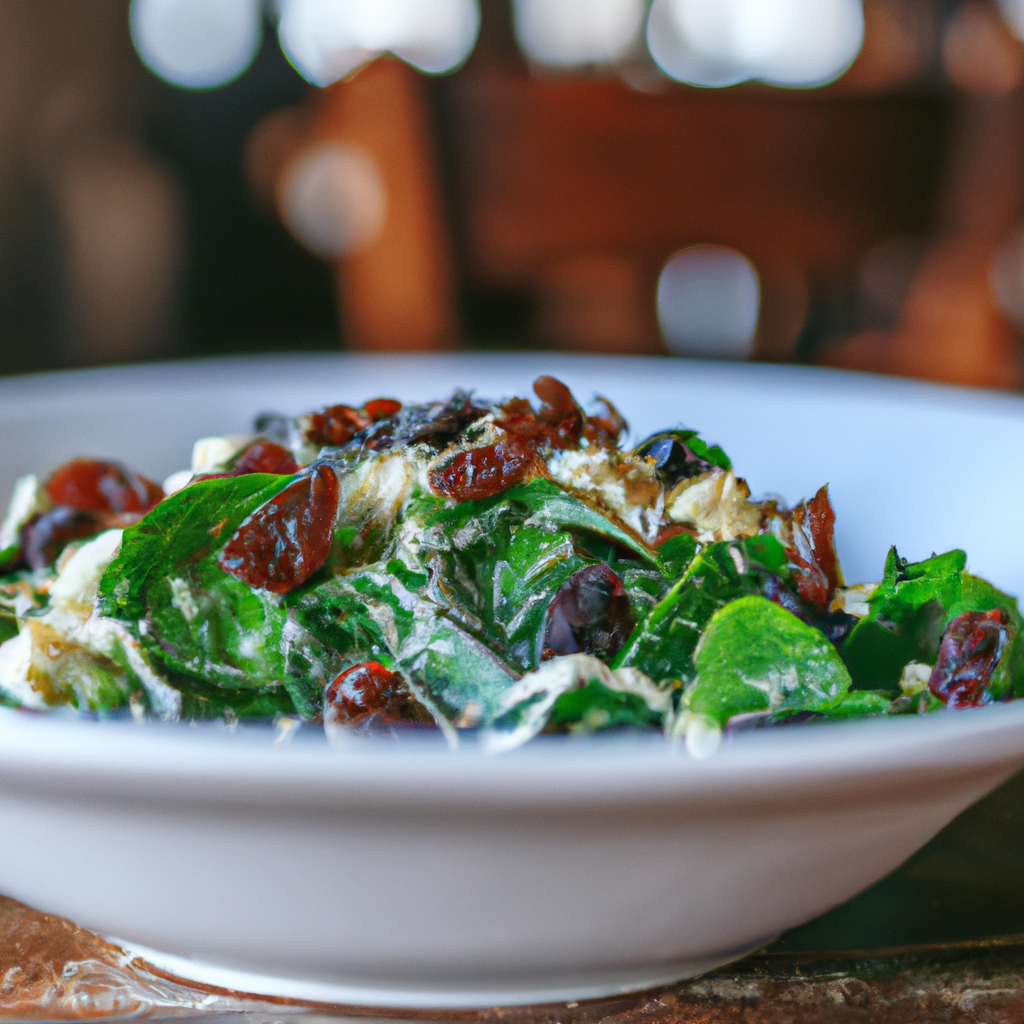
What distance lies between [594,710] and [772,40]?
432cm

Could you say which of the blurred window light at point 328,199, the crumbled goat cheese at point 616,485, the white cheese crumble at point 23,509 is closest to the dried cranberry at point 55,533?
the white cheese crumble at point 23,509

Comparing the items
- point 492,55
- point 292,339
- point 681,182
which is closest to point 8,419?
point 681,182

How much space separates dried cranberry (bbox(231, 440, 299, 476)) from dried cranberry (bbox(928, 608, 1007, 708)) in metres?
0.27

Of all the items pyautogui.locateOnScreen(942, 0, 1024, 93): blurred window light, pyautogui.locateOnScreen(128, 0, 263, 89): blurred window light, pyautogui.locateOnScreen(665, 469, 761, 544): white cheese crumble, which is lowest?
pyautogui.locateOnScreen(665, 469, 761, 544): white cheese crumble

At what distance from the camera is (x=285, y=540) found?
0.37 meters

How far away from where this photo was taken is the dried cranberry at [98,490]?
56 cm

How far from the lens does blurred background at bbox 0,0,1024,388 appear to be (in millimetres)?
2059

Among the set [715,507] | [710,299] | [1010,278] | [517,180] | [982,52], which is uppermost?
[982,52]

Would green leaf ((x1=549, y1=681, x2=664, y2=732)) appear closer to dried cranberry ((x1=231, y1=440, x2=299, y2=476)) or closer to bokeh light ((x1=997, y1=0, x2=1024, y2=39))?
dried cranberry ((x1=231, y1=440, x2=299, y2=476))

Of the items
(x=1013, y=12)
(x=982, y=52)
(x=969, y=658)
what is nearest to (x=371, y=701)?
(x=969, y=658)

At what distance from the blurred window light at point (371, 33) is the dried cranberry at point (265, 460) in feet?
12.8

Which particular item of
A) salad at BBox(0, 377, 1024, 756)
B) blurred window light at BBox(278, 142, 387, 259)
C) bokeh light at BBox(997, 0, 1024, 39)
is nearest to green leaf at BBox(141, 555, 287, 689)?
salad at BBox(0, 377, 1024, 756)

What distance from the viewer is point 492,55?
4688 millimetres

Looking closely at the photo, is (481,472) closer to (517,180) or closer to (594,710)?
(594,710)
